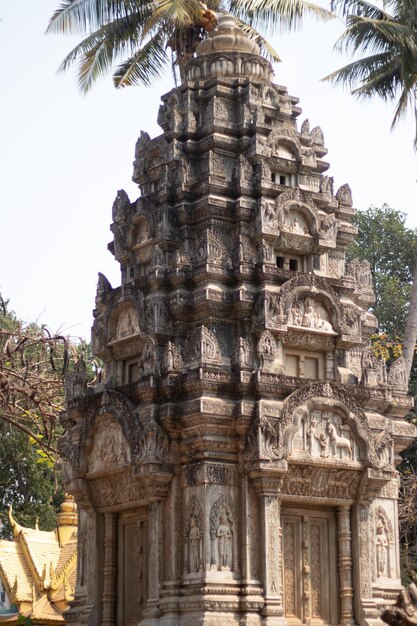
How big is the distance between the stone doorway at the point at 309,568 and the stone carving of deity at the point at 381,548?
867 mm

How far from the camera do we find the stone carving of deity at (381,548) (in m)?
18.6

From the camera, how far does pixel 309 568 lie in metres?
17.9

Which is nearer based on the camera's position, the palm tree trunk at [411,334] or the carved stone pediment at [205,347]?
the carved stone pediment at [205,347]

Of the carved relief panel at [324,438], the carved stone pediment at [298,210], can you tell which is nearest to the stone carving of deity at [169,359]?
the carved relief panel at [324,438]

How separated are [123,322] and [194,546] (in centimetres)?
434

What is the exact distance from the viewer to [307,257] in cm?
1962

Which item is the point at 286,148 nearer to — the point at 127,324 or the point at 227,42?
the point at 227,42

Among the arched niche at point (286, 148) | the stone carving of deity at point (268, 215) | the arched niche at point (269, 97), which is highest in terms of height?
the arched niche at point (269, 97)

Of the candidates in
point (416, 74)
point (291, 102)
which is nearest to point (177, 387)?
point (291, 102)

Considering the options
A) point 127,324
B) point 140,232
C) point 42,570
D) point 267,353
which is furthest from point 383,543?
point 42,570

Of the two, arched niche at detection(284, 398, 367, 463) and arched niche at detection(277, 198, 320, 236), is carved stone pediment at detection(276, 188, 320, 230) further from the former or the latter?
arched niche at detection(284, 398, 367, 463)

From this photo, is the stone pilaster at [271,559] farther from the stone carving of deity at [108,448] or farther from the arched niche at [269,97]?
the arched niche at [269,97]

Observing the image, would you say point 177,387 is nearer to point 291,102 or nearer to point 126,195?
point 126,195

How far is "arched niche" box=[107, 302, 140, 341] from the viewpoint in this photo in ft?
63.2
